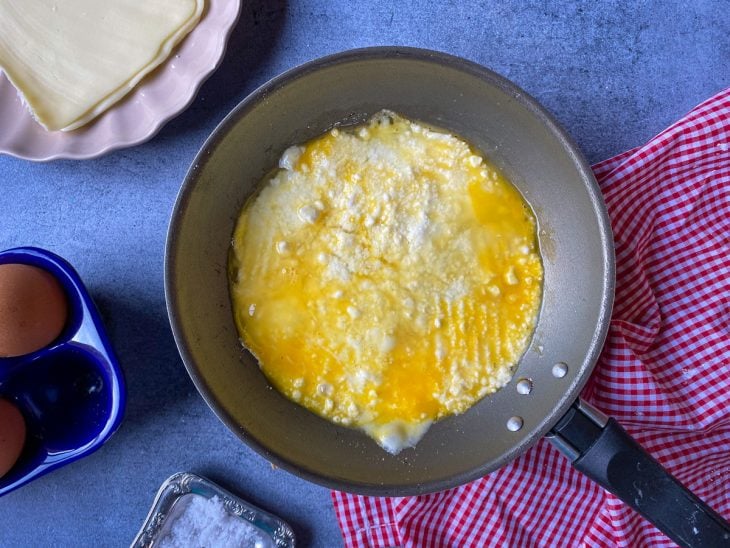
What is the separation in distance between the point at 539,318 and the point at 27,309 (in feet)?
2.77

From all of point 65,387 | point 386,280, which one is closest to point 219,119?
point 386,280

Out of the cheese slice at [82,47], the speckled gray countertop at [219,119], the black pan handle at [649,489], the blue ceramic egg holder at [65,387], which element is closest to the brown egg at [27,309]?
the blue ceramic egg holder at [65,387]

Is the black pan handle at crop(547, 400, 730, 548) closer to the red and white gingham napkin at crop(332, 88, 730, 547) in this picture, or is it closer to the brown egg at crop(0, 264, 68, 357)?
the red and white gingham napkin at crop(332, 88, 730, 547)

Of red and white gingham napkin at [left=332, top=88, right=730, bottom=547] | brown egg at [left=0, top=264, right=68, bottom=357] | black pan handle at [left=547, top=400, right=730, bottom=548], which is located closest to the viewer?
black pan handle at [left=547, top=400, right=730, bottom=548]

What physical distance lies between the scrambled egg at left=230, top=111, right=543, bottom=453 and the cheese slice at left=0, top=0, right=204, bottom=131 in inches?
12.2

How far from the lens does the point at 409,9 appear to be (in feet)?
4.08

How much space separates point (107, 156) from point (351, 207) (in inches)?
19.1

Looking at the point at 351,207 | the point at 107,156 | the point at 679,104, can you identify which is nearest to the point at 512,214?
the point at 351,207

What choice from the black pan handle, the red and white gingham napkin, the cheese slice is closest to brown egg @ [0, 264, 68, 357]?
the cheese slice

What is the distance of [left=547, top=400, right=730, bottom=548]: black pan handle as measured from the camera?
0.94m

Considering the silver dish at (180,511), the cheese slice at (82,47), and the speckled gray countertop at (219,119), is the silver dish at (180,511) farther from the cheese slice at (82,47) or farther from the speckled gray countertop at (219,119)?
the cheese slice at (82,47)

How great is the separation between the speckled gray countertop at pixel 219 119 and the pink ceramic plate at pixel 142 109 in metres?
0.06

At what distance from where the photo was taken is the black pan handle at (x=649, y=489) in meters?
0.94

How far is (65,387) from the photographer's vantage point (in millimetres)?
1207
